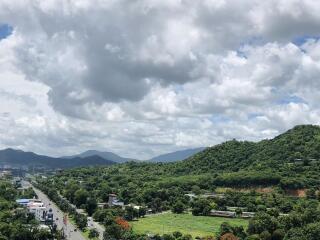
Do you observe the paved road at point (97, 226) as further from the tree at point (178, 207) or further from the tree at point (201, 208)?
the tree at point (201, 208)

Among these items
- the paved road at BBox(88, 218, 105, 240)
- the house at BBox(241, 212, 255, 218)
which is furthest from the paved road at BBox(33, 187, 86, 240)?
the house at BBox(241, 212, 255, 218)

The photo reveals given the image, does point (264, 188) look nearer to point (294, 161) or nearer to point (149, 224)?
point (294, 161)

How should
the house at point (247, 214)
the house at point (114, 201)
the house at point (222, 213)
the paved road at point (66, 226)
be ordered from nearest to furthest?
the paved road at point (66, 226)
the house at point (247, 214)
the house at point (222, 213)
the house at point (114, 201)

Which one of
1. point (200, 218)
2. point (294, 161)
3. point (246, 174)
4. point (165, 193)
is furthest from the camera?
point (294, 161)

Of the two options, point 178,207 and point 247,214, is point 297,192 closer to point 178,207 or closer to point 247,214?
point 247,214

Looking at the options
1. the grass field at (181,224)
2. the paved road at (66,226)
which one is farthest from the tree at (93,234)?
the grass field at (181,224)

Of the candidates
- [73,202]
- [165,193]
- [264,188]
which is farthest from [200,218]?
[73,202]

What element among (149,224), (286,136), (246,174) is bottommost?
(149,224)
